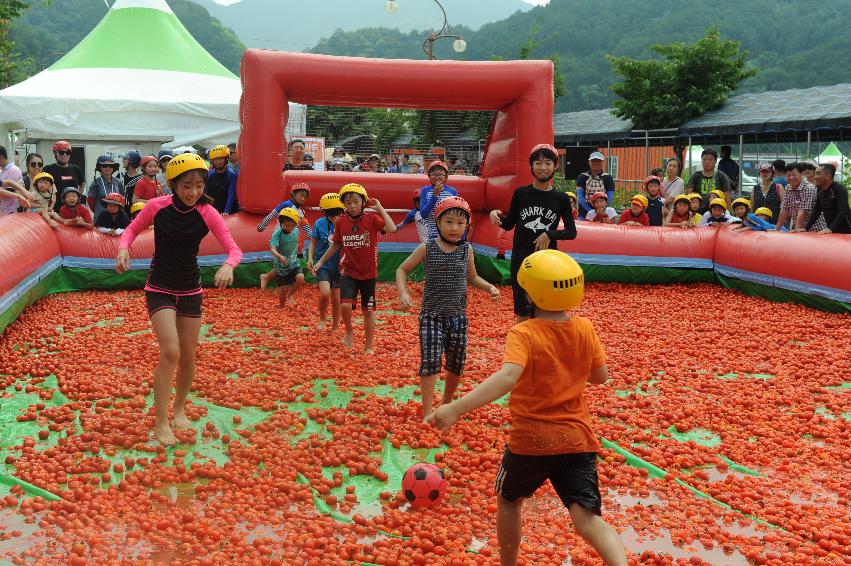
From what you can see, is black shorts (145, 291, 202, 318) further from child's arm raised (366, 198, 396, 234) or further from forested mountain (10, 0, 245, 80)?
forested mountain (10, 0, 245, 80)

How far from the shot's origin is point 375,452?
5.34m

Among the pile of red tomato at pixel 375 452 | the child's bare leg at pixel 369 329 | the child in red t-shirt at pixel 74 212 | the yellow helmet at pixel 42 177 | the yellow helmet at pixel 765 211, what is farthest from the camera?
the yellow helmet at pixel 765 211

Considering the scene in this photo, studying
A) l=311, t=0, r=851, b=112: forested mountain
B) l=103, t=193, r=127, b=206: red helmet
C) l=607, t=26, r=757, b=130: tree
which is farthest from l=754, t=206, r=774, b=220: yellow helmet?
l=311, t=0, r=851, b=112: forested mountain

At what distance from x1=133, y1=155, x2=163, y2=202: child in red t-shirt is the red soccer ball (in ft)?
28.7

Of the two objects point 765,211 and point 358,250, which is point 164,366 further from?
point 765,211

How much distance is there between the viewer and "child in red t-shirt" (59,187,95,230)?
1152 cm

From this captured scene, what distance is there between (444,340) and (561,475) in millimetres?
2460

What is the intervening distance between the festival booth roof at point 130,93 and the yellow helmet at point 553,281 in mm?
16069

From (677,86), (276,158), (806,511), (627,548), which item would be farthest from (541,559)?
(677,86)

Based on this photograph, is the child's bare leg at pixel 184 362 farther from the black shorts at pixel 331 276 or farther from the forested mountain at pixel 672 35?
the forested mountain at pixel 672 35

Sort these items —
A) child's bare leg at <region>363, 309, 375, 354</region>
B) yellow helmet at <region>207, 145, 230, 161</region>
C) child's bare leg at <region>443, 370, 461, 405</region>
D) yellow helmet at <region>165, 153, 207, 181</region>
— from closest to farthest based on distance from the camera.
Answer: yellow helmet at <region>165, 153, 207, 181</region>, child's bare leg at <region>443, 370, 461, 405</region>, child's bare leg at <region>363, 309, 375, 354</region>, yellow helmet at <region>207, 145, 230, 161</region>

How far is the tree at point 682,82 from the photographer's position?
3169cm

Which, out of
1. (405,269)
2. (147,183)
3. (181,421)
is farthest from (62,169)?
(405,269)

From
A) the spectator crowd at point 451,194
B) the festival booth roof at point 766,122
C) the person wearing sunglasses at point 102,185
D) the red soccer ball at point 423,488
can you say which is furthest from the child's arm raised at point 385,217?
the festival booth roof at point 766,122
